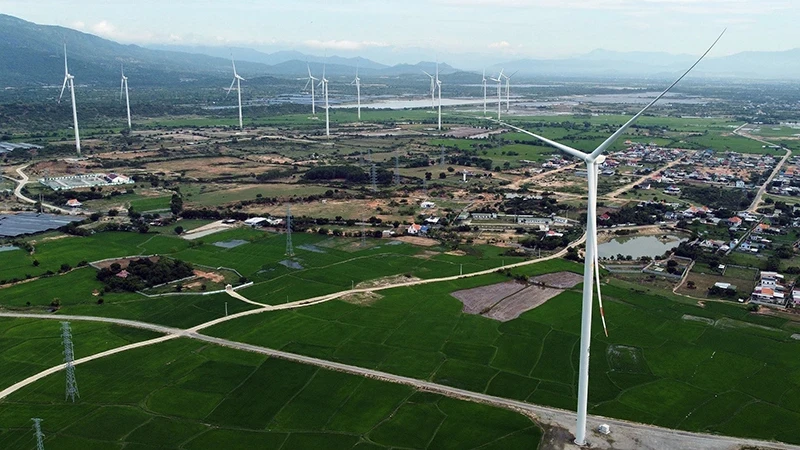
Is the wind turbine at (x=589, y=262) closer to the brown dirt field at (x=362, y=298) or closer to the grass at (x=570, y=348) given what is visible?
the grass at (x=570, y=348)

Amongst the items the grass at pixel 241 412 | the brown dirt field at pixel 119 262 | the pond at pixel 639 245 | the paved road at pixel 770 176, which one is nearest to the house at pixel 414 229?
the pond at pixel 639 245

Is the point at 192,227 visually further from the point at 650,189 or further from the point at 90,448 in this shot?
the point at 650,189

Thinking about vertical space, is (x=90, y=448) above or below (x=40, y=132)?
below

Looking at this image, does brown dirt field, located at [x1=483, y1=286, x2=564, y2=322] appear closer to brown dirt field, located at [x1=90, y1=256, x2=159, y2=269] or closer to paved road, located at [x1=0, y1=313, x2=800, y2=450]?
paved road, located at [x1=0, y1=313, x2=800, y2=450]

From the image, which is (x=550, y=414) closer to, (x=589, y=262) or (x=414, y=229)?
(x=589, y=262)

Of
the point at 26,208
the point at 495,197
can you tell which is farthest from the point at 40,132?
the point at 495,197

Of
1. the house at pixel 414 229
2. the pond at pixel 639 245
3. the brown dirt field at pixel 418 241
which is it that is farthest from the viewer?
the house at pixel 414 229
